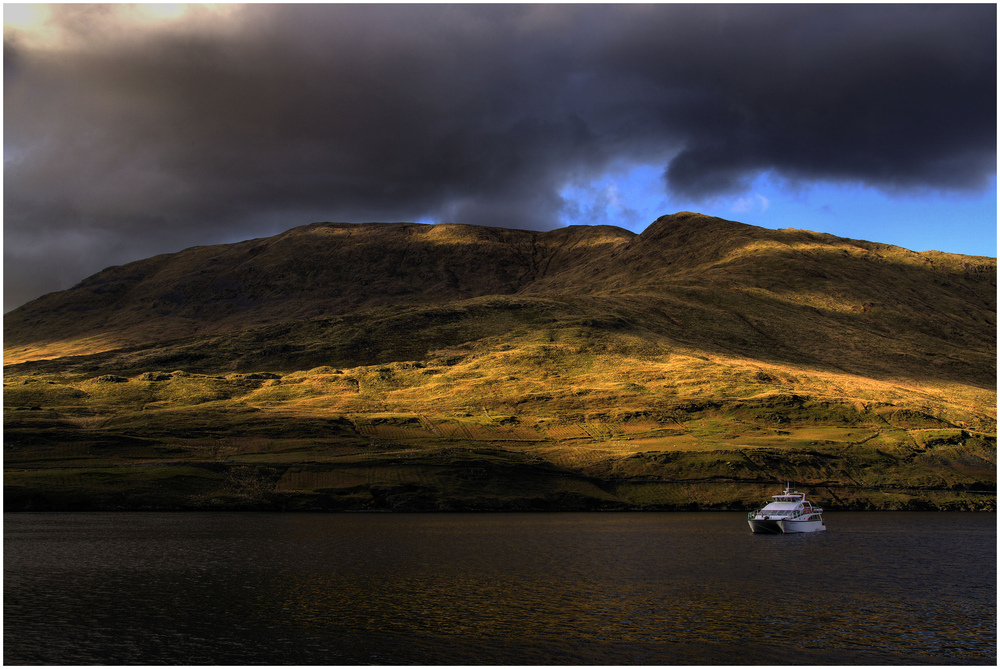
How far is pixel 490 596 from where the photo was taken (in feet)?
200

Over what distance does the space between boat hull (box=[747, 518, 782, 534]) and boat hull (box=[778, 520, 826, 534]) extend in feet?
2.27

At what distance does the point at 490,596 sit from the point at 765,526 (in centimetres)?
6606

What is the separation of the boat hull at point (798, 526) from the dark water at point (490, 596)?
7001 mm

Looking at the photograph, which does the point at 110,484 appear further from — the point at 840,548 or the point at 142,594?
the point at 840,548

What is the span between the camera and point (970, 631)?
51.7 metres

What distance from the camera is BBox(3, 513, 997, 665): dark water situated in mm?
45875

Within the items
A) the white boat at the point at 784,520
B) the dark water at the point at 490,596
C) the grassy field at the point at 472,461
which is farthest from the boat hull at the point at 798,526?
the grassy field at the point at 472,461

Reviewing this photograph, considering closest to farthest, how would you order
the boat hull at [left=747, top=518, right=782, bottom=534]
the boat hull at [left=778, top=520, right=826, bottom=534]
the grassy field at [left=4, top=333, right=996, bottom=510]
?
1. the boat hull at [left=747, top=518, right=782, bottom=534]
2. the boat hull at [left=778, top=520, right=826, bottom=534]
3. the grassy field at [left=4, top=333, right=996, bottom=510]

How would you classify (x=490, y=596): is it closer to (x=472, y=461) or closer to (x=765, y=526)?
(x=765, y=526)

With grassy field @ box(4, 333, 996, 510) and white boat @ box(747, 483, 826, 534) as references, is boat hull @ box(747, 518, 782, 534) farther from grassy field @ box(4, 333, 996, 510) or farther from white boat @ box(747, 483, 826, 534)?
grassy field @ box(4, 333, 996, 510)

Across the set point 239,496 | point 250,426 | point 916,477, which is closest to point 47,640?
point 239,496

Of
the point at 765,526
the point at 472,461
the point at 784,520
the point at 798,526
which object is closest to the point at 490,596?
the point at 765,526

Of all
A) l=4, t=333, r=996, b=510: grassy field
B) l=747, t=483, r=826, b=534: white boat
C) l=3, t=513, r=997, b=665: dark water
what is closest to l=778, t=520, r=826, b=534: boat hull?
l=747, t=483, r=826, b=534: white boat

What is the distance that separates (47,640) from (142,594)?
14.0 metres
